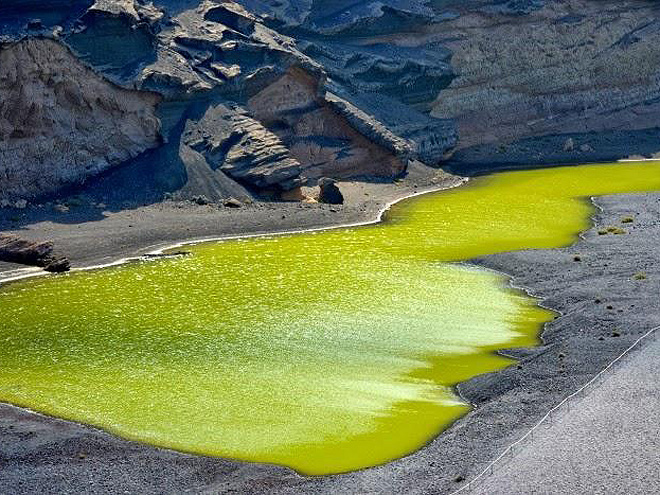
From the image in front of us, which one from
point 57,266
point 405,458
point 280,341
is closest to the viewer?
point 405,458

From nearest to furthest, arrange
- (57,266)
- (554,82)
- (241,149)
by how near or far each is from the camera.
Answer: (57,266) → (241,149) → (554,82)

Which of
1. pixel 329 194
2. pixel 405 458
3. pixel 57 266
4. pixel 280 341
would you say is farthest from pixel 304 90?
pixel 405 458

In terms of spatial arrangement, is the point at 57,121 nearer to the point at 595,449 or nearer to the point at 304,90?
the point at 304,90

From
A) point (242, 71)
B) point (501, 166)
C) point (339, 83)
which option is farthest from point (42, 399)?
point (501, 166)

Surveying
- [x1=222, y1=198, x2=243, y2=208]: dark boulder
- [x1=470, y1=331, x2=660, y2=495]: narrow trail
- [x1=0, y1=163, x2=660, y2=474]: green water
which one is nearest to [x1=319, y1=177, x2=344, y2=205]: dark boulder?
[x1=222, y1=198, x2=243, y2=208]: dark boulder

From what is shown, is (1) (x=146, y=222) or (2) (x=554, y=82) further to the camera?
(2) (x=554, y=82)

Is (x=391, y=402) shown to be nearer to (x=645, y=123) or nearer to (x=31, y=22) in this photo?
(x=31, y=22)
